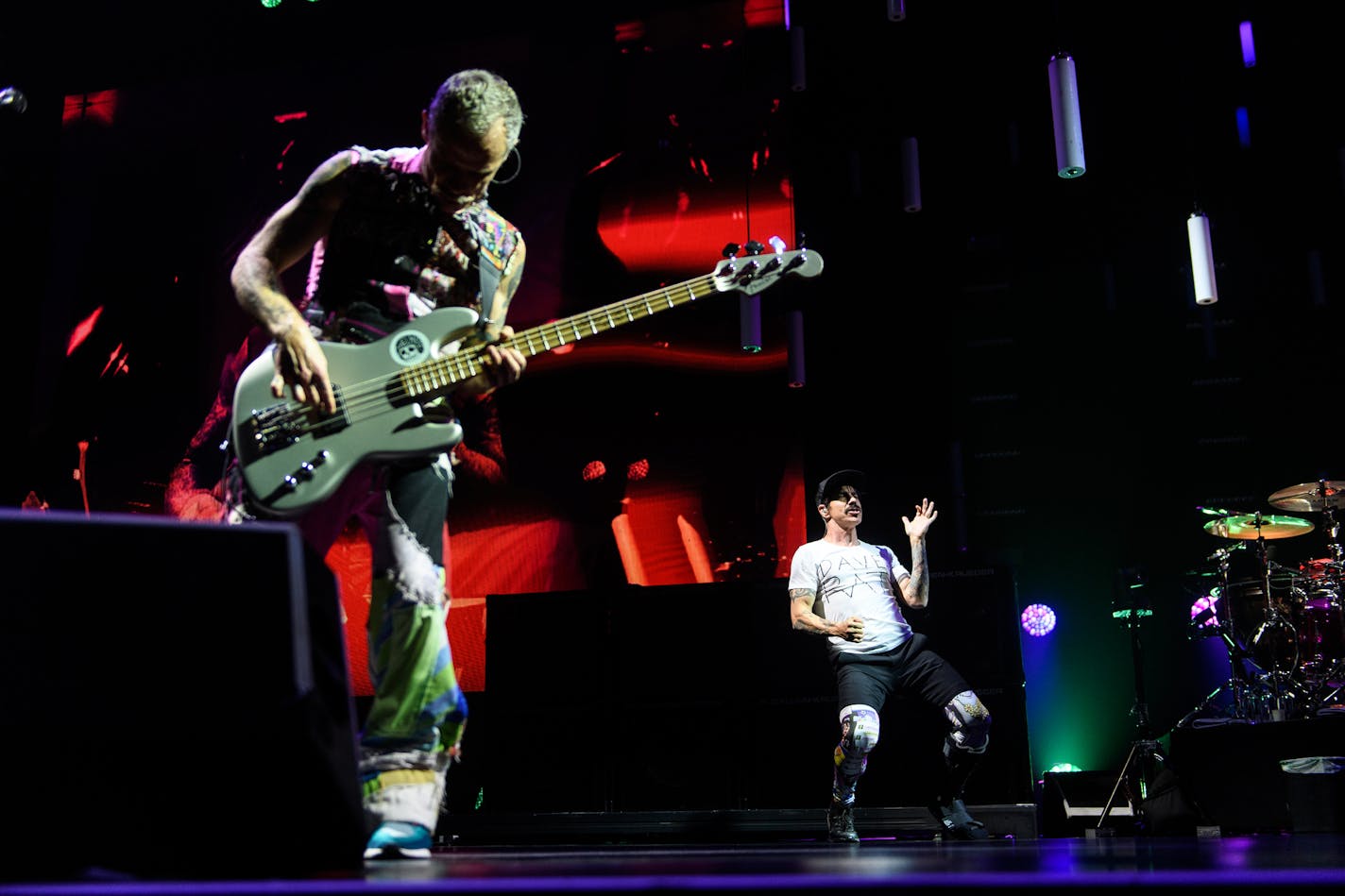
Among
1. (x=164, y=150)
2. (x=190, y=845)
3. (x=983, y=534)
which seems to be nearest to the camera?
(x=190, y=845)

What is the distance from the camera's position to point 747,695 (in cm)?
622

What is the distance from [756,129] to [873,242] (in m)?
1.11

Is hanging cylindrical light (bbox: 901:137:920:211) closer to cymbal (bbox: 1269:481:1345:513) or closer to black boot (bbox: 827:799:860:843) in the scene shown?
cymbal (bbox: 1269:481:1345:513)

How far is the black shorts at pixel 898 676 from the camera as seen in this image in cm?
538

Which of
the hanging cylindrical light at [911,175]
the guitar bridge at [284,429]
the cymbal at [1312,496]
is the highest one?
the hanging cylindrical light at [911,175]

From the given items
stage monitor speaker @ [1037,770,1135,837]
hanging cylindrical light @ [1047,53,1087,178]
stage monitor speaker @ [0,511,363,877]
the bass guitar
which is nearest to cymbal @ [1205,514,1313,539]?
stage monitor speaker @ [1037,770,1135,837]

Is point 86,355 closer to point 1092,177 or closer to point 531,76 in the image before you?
point 531,76

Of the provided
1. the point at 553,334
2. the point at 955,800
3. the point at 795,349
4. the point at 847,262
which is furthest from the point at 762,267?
the point at 847,262

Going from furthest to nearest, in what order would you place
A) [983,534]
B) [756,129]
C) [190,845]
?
[983,534] → [756,129] → [190,845]

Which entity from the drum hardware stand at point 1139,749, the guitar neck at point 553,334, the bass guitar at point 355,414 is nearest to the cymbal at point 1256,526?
the drum hardware stand at point 1139,749

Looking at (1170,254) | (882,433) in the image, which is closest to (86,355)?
(882,433)

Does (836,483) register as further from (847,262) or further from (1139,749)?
(1139,749)

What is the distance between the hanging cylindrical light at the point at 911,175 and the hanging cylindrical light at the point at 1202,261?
1.46 metres

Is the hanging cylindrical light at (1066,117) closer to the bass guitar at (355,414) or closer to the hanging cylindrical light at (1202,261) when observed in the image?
the hanging cylindrical light at (1202,261)
